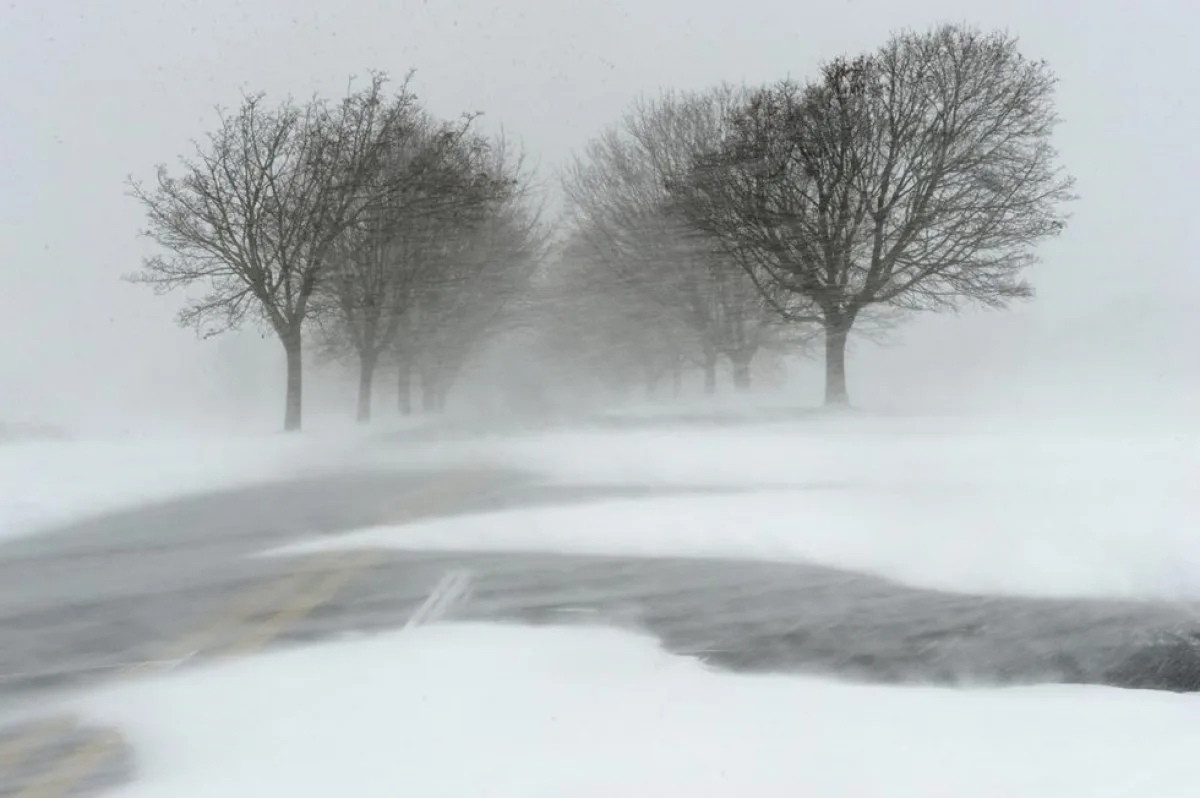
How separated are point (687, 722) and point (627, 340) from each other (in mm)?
31387

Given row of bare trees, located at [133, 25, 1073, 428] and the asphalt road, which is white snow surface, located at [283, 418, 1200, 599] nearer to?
the asphalt road

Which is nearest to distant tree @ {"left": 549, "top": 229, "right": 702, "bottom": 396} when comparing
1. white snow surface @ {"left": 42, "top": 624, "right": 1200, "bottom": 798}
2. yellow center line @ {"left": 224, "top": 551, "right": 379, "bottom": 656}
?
yellow center line @ {"left": 224, "top": 551, "right": 379, "bottom": 656}

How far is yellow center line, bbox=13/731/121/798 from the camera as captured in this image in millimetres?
3924

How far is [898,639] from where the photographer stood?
18.6 ft

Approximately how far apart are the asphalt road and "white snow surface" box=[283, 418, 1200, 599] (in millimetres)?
482

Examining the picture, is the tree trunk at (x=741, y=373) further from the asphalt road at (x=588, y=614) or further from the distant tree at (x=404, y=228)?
the asphalt road at (x=588, y=614)

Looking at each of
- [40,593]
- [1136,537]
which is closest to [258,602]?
[40,593]

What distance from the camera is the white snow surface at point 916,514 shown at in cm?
718

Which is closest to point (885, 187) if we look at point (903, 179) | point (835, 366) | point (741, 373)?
point (903, 179)

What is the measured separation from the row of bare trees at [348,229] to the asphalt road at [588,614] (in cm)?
1583

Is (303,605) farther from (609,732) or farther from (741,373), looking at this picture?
(741,373)

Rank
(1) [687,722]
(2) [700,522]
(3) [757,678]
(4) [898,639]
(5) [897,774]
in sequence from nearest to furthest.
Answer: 1. (5) [897,774]
2. (1) [687,722]
3. (3) [757,678]
4. (4) [898,639]
5. (2) [700,522]

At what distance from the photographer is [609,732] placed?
166 inches

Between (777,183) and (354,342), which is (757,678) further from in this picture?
(354,342)
